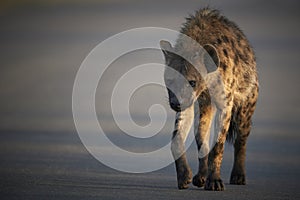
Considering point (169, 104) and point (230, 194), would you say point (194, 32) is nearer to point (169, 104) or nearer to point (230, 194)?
point (169, 104)

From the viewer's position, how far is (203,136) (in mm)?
10953

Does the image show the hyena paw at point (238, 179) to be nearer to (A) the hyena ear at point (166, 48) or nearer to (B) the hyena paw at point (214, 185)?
(B) the hyena paw at point (214, 185)

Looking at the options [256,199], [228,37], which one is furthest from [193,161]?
[256,199]

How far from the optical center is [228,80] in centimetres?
1075

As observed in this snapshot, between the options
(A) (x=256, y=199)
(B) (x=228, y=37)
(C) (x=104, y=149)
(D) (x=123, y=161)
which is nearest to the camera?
(A) (x=256, y=199)

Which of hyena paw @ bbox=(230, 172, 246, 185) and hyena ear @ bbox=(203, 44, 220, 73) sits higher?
hyena ear @ bbox=(203, 44, 220, 73)

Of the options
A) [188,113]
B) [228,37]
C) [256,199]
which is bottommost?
[256,199]

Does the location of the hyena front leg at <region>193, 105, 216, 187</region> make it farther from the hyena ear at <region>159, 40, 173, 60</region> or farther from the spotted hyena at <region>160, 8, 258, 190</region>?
the hyena ear at <region>159, 40, 173, 60</region>

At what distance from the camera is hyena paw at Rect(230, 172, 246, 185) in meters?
11.1

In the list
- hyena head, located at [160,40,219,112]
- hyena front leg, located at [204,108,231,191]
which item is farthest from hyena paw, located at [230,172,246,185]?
hyena head, located at [160,40,219,112]

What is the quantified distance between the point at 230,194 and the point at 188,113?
1506mm

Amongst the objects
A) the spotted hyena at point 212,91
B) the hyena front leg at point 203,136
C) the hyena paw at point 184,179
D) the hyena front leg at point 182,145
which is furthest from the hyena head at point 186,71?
Result: the hyena paw at point 184,179

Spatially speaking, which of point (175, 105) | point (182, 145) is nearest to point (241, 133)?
point (182, 145)

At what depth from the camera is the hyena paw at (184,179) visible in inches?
396
